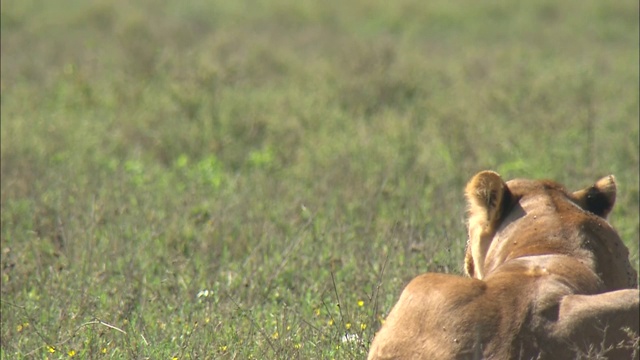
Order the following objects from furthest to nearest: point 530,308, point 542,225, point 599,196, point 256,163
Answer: point 256,163 → point 599,196 → point 542,225 → point 530,308

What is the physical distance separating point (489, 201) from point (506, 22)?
1463 cm

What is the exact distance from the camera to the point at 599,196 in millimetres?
4379

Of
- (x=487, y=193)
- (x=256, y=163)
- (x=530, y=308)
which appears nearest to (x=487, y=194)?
(x=487, y=193)

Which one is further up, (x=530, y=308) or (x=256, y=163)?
(x=530, y=308)

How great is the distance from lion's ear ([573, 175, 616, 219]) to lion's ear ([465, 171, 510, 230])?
339 mm

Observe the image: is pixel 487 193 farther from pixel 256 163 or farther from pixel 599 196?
pixel 256 163

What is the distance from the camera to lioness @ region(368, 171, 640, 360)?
3.48 m

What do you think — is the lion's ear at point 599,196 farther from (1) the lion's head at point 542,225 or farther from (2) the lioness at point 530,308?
(2) the lioness at point 530,308

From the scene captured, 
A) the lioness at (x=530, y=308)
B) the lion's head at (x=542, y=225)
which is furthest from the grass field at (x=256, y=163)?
the lioness at (x=530, y=308)

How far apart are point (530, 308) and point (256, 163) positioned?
539cm

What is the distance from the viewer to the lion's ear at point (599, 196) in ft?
14.3

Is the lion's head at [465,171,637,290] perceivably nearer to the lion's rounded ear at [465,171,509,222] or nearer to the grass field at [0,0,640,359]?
the lion's rounded ear at [465,171,509,222]

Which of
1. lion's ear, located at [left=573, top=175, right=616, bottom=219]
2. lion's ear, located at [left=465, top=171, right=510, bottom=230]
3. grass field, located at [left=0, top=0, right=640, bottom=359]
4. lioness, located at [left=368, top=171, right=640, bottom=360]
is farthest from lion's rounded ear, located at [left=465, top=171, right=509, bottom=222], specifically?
grass field, located at [left=0, top=0, right=640, bottom=359]

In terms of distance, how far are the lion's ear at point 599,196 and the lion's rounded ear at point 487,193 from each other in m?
0.34
